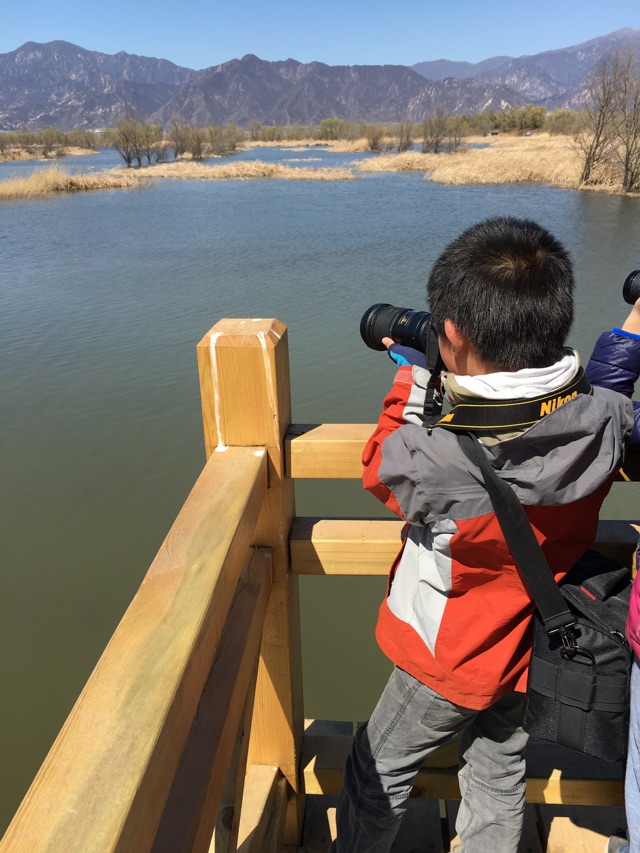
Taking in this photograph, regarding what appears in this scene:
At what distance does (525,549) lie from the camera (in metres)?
0.90

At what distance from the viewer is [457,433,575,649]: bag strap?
2.88ft

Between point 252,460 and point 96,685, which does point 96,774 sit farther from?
point 252,460

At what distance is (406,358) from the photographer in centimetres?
112

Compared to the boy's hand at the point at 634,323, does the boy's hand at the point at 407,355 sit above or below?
below

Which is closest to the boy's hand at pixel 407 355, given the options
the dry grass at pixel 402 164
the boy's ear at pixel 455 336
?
the boy's ear at pixel 455 336

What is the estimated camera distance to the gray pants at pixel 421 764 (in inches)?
43.5

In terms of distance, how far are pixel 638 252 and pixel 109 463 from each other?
8109mm

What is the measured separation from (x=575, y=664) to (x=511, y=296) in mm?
533

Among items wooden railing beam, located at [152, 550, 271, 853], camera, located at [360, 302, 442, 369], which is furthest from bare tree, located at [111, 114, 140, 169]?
wooden railing beam, located at [152, 550, 271, 853]

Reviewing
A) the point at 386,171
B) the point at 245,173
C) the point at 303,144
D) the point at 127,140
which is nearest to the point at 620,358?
the point at 245,173

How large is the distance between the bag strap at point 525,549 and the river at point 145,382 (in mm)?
2120

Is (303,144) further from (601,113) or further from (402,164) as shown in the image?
(601,113)

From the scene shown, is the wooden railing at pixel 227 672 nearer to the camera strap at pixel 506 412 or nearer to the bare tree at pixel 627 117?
the camera strap at pixel 506 412

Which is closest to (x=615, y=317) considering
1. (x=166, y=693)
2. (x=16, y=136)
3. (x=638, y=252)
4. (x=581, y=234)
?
(x=638, y=252)
